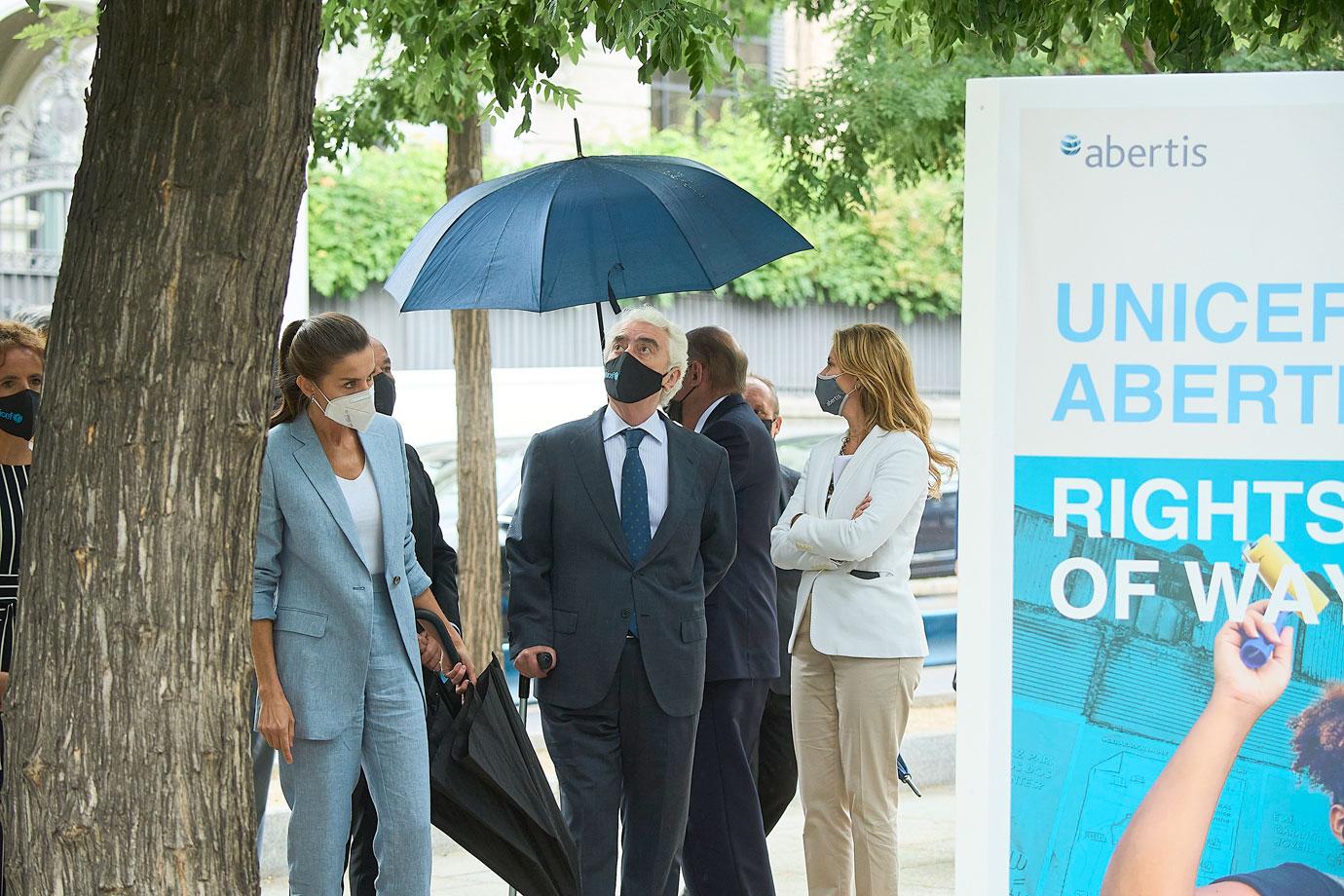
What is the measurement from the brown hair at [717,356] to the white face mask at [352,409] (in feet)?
4.71

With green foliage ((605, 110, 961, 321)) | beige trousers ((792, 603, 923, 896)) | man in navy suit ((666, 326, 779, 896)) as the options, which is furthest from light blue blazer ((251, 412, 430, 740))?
green foliage ((605, 110, 961, 321))

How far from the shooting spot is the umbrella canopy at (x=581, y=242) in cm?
522

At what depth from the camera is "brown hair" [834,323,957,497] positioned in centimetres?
512

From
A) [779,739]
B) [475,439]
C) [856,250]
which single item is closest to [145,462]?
[779,739]

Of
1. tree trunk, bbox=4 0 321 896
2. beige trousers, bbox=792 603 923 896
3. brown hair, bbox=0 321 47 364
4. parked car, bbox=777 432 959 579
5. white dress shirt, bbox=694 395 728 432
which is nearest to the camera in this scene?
tree trunk, bbox=4 0 321 896

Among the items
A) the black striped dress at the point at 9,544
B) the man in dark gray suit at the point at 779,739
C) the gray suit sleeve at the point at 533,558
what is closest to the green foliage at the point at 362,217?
the man in dark gray suit at the point at 779,739

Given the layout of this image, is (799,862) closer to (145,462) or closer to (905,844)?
(905,844)

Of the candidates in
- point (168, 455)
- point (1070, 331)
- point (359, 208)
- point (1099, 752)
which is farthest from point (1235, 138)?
point (359, 208)

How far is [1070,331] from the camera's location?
2.61 m

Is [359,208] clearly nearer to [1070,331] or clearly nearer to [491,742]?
[491,742]

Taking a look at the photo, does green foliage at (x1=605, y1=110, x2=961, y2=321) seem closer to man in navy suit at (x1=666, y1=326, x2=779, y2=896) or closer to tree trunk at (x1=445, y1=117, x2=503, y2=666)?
tree trunk at (x1=445, y1=117, x2=503, y2=666)

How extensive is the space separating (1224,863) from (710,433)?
2.93m

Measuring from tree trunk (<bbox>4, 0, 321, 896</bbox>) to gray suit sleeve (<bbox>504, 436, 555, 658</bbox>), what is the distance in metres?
1.58

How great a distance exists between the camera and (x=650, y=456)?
484 centimetres
